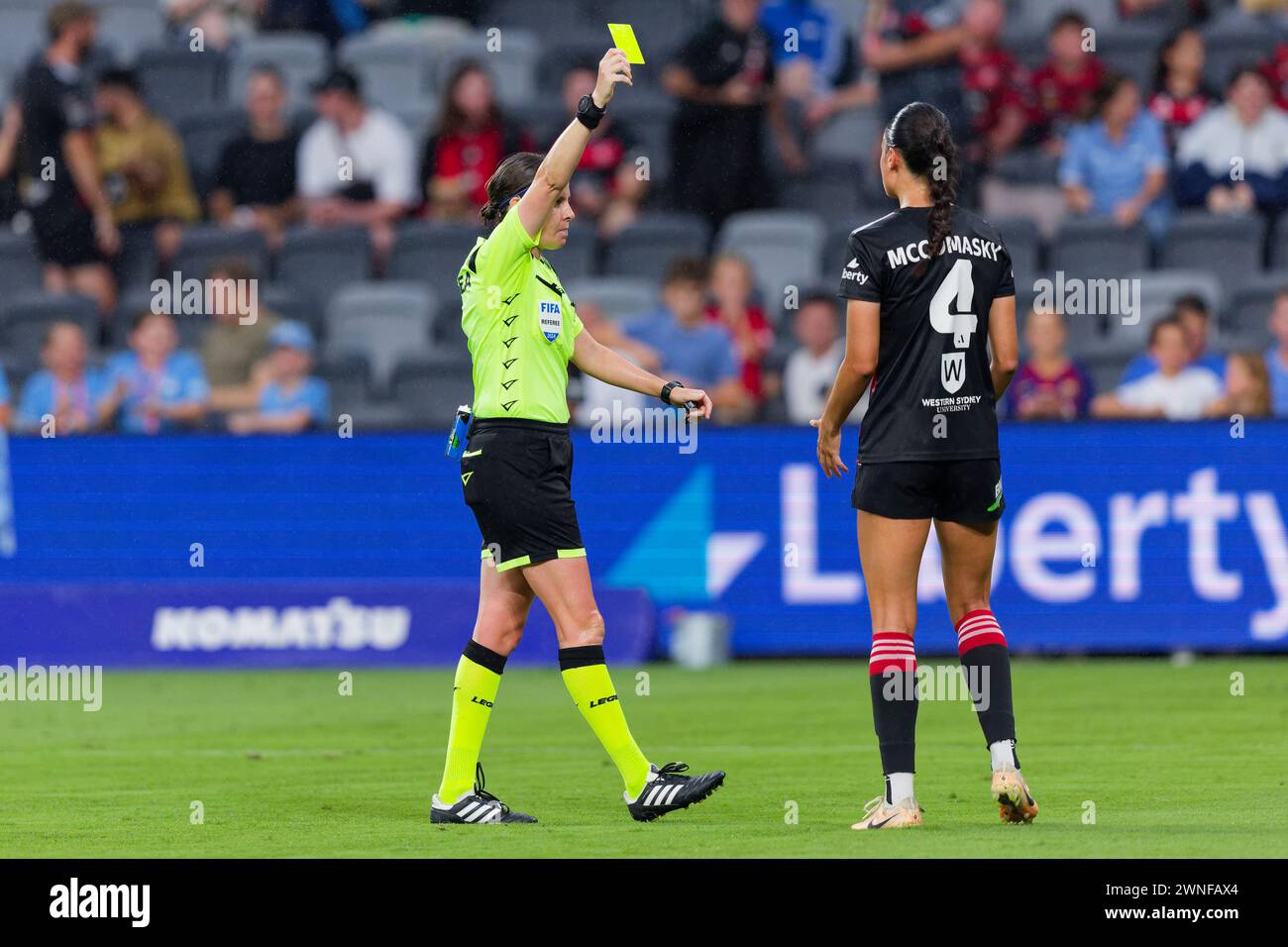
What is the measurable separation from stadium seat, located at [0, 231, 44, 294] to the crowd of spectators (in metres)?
0.21

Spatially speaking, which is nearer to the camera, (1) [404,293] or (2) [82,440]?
(2) [82,440]

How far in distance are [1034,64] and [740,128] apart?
2.52m

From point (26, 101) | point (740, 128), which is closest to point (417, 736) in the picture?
point (740, 128)

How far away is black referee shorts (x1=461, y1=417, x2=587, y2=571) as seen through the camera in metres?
7.75

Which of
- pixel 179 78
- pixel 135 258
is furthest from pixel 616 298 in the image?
pixel 179 78

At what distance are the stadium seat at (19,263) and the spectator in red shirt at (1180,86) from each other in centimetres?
932

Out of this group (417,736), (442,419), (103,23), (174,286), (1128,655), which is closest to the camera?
(417,736)

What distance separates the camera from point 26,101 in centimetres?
1852

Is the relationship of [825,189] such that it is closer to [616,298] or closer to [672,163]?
[672,163]

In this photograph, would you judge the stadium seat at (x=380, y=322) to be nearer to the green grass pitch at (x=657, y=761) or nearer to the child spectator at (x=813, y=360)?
the child spectator at (x=813, y=360)

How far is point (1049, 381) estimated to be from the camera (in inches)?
591

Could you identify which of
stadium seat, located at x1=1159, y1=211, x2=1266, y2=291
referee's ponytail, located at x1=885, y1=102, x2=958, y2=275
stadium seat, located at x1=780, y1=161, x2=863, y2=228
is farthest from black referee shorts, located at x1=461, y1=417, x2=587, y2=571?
stadium seat, located at x1=780, y1=161, x2=863, y2=228

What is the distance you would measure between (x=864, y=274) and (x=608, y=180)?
10.9m
